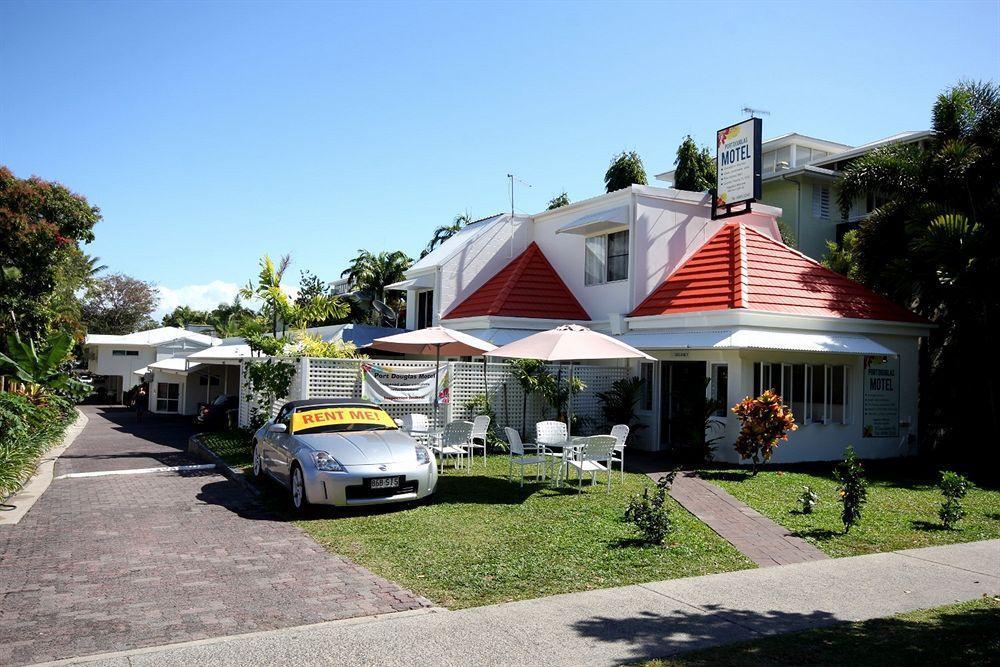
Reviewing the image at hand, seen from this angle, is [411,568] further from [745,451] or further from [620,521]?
[745,451]

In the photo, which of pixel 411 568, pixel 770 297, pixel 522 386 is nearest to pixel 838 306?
pixel 770 297

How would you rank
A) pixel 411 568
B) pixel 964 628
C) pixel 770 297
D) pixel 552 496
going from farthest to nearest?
pixel 770 297
pixel 552 496
pixel 411 568
pixel 964 628

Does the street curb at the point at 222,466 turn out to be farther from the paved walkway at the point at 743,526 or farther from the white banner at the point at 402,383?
the paved walkway at the point at 743,526

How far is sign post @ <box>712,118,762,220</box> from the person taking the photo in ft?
60.5

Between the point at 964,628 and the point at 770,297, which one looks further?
the point at 770,297

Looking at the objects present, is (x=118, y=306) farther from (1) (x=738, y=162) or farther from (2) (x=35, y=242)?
(1) (x=738, y=162)

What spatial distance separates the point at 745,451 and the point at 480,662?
1010 cm

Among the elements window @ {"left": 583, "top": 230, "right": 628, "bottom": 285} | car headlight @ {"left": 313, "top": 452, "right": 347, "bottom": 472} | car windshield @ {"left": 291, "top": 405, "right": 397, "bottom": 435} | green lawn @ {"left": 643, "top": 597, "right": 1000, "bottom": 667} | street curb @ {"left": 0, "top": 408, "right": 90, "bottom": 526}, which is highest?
window @ {"left": 583, "top": 230, "right": 628, "bottom": 285}

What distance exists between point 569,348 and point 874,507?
5.15 m

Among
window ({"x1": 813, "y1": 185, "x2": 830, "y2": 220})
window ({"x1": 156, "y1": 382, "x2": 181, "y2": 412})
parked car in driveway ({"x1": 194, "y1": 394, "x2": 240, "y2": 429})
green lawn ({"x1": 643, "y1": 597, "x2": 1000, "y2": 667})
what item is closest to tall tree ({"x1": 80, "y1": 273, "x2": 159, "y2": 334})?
window ({"x1": 156, "y1": 382, "x2": 181, "y2": 412})

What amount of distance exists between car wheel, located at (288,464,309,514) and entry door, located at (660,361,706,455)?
27.6 ft

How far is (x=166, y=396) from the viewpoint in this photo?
37.1 m

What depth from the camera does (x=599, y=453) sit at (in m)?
11.6

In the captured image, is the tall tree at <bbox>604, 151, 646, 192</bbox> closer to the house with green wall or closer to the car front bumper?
the house with green wall
